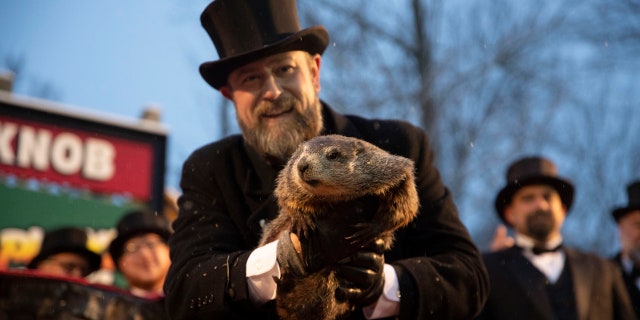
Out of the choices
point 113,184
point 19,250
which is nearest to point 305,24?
point 113,184

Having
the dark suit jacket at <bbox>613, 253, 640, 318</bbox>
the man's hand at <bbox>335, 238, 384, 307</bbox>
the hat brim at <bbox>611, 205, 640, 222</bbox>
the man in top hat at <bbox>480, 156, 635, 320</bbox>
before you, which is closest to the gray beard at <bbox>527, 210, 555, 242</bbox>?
the man in top hat at <bbox>480, 156, 635, 320</bbox>

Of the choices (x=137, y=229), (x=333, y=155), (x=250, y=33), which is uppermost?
(x=250, y=33)

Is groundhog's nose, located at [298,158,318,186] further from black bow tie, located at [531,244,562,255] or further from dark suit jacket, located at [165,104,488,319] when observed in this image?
black bow tie, located at [531,244,562,255]

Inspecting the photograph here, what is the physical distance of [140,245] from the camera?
19.6ft

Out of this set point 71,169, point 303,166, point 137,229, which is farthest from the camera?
point 71,169

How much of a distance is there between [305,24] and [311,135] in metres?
11.6

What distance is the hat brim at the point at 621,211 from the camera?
631 centimetres

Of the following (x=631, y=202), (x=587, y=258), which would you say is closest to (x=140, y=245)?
(x=587, y=258)

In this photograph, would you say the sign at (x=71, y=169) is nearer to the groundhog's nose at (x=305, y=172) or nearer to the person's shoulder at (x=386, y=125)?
the person's shoulder at (x=386, y=125)

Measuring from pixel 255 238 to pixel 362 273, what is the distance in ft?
2.76

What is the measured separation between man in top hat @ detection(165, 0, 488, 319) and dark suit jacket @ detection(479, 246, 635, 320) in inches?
76.7

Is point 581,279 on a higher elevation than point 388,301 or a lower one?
lower

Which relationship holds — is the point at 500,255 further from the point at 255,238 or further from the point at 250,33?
the point at 250,33

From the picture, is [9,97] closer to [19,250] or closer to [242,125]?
[19,250]
